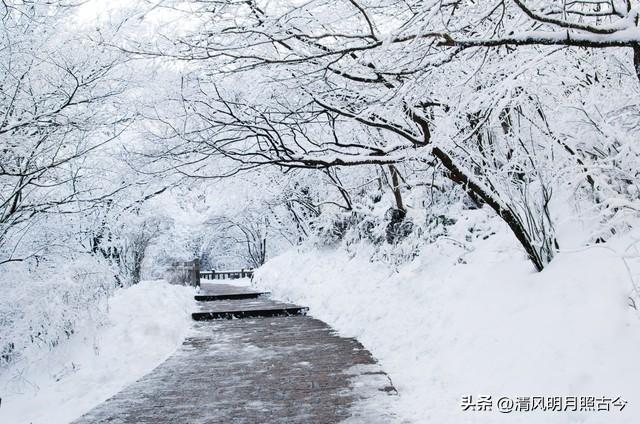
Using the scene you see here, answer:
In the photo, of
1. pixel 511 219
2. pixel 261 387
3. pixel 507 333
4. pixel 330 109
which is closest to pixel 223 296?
pixel 261 387

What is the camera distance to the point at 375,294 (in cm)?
949

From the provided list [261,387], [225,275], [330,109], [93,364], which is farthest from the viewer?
[225,275]

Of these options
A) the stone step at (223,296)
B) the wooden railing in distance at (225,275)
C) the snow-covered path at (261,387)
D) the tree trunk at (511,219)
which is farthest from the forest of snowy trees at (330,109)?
the wooden railing in distance at (225,275)

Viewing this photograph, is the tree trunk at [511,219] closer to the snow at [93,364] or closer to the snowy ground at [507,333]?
the snowy ground at [507,333]

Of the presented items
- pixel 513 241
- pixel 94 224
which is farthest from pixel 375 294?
pixel 94 224

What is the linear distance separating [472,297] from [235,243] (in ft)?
142

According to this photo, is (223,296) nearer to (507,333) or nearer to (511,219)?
(511,219)

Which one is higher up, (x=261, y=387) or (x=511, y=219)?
(x=511, y=219)

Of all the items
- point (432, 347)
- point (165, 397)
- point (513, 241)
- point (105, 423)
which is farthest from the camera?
point (513, 241)

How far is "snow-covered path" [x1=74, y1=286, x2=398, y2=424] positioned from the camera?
450 cm

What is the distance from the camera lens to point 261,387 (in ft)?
17.9

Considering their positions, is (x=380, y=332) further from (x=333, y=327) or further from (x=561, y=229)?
(x=561, y=229)

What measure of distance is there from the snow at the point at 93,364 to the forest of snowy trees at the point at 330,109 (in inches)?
20.5

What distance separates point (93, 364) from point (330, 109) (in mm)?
4687
